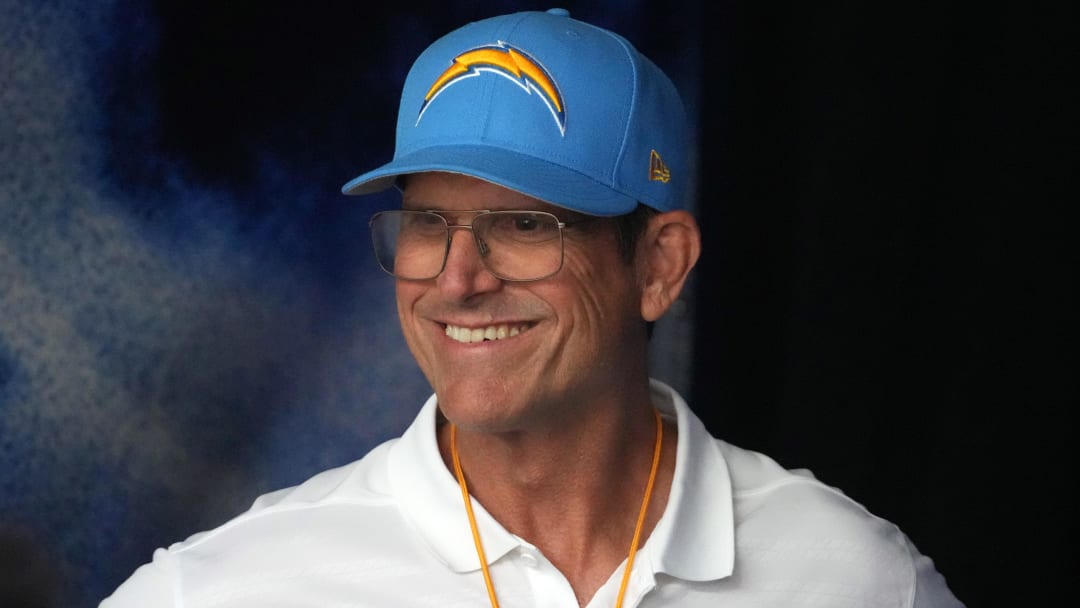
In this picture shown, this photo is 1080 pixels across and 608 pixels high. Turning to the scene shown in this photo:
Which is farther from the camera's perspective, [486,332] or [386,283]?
[386,283]

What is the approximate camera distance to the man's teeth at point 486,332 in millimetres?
2119

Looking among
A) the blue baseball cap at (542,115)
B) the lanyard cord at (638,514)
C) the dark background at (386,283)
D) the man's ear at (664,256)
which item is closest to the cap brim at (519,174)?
the blue baseball cap at (542,115)

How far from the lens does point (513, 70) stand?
2146mm

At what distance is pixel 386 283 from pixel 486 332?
75 cm

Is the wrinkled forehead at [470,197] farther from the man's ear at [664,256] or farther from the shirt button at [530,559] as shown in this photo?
the shirt button at [530,559]

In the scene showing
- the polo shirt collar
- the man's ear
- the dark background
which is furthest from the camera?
the dark background

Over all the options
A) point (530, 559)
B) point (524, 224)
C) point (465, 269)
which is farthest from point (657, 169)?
point (530, 559)

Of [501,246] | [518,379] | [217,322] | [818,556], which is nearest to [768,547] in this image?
[818,556]

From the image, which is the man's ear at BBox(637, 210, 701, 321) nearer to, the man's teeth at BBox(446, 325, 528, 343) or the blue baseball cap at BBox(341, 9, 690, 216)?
the blue baseball cap at BBox(341, 9, 690, 216)

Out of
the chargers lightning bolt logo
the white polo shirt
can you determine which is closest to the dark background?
the white polo shirt

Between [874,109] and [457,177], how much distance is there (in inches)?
50.7

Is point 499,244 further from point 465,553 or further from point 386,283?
point 386,283

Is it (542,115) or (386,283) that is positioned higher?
(542,115)

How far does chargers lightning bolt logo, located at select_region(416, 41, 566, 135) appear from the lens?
2.14 metres
